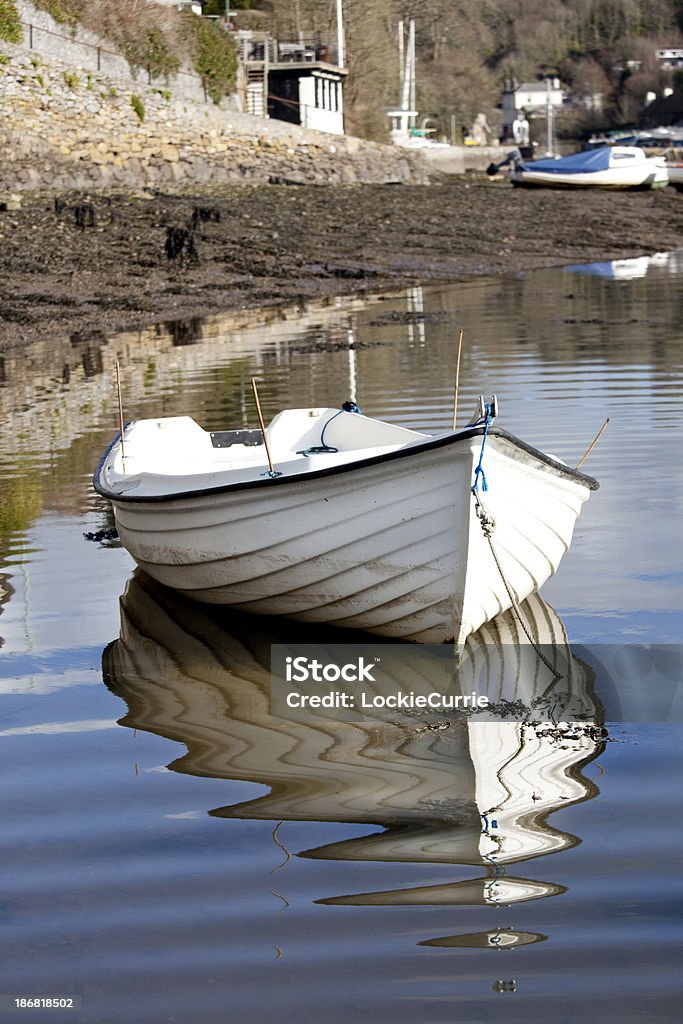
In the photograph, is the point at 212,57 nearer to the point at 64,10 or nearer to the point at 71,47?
the point at 64,10

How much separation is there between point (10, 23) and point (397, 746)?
1462 inches

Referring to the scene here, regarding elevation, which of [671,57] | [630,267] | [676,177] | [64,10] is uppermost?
[671,57]

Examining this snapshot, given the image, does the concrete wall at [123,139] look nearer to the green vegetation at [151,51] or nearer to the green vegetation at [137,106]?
the green vegetation at [137,106]

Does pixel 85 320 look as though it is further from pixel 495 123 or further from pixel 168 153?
pixel 495 123

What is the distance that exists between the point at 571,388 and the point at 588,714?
8.07m

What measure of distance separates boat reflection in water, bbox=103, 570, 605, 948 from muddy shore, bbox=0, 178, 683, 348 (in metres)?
12.5

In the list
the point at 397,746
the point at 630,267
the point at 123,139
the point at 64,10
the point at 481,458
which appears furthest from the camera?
the point at 64,10

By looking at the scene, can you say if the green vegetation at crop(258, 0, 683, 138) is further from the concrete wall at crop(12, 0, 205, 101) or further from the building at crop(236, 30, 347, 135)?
the concrete wall at crop(12, 0, 205, 101)

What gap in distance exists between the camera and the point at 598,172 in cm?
4972

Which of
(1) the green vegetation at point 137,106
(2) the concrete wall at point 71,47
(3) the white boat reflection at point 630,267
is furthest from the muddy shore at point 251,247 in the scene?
(2) the concrete wall at point 71,47

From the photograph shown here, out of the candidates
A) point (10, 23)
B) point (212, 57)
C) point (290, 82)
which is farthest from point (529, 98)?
point (10, 23)

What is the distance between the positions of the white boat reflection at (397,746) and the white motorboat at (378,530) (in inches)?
9.7

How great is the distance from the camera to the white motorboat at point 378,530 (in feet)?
18.2

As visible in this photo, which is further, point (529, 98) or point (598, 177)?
point (529, 98)
